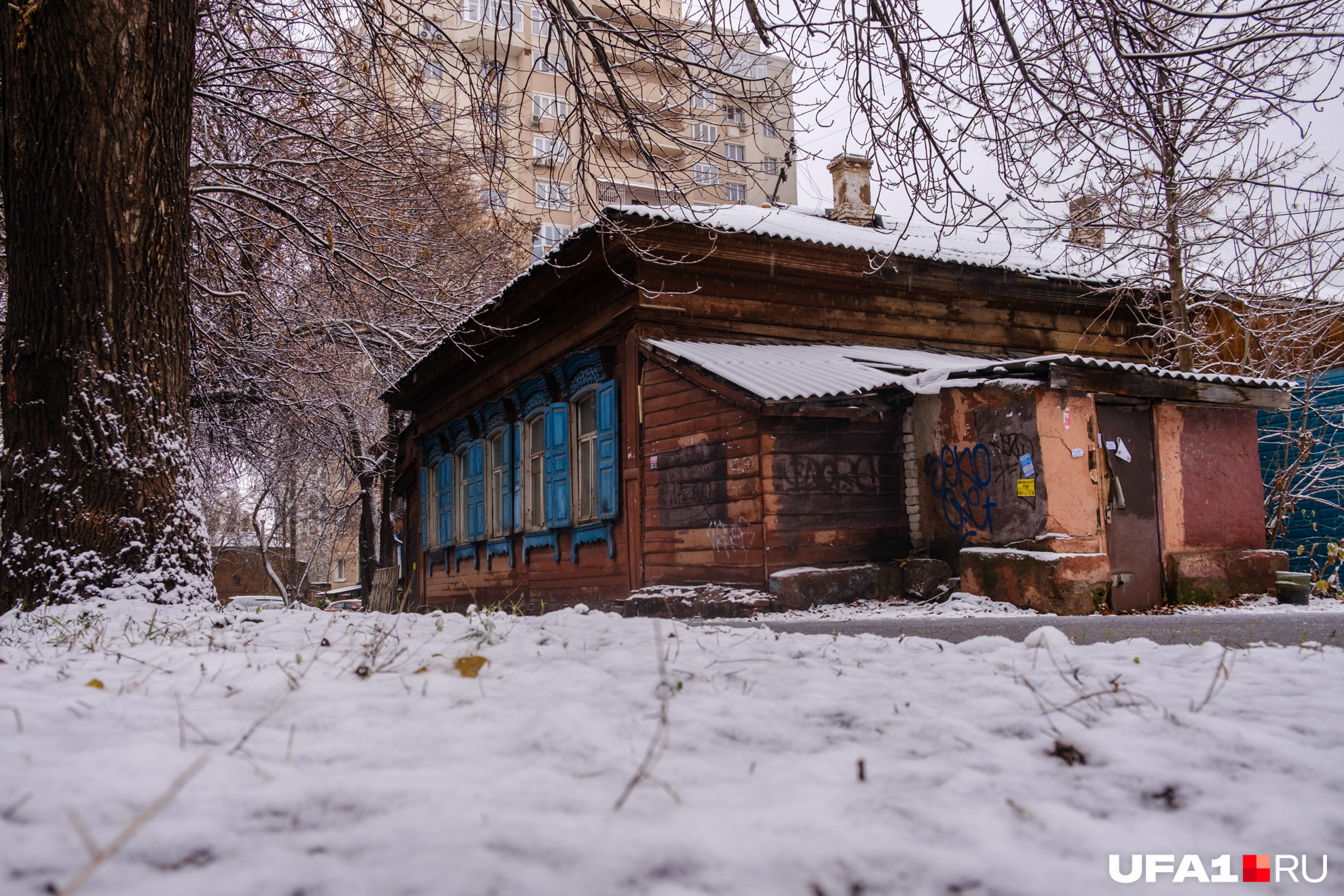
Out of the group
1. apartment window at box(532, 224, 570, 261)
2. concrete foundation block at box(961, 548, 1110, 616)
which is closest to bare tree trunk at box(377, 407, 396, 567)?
apartment window at box(532, 224, 570, 261)

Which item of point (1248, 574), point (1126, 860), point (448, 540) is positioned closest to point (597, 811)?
point (1126, 860)

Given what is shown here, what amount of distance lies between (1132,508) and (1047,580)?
171 cm

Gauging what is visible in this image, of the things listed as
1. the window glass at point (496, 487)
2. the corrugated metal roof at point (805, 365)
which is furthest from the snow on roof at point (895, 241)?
the window glass at point (496, 487)

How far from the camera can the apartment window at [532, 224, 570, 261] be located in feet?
24.7

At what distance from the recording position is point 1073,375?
8.27m

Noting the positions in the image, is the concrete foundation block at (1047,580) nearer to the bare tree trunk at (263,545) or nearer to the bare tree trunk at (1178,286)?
the bare tree trunk at (1178,286)

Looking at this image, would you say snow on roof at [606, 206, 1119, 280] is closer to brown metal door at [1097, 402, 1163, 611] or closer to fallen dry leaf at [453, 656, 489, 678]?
brown metal door at [1097, 402, 1163, 611]

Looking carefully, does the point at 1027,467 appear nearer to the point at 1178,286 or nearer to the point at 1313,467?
the point at 1178,286

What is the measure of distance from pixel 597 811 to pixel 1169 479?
9.19m

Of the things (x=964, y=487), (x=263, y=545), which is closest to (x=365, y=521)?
(x=263, y=545)

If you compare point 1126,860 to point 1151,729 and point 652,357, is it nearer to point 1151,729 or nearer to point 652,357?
point 1151,729

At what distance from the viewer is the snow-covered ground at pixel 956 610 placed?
773 centimetres

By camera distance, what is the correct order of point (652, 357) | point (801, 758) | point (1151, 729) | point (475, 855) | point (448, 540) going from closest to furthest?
point (475, 855) → point (801, 758) → point (1151, 729) → point (652, 357) → point (448, 540)

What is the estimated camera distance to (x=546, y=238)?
12.1m
